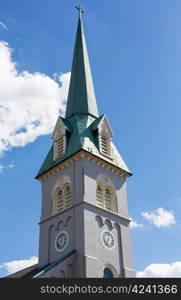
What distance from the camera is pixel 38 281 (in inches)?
826

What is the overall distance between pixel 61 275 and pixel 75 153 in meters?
10.3

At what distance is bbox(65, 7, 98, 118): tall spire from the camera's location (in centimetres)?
4297

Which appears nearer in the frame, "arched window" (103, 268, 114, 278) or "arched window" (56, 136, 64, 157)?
"arched window" (103, 268, 114, 278)

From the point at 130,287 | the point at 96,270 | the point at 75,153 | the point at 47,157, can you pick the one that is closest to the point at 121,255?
the point at 96,270

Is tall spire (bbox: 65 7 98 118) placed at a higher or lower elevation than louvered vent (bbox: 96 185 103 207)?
higher

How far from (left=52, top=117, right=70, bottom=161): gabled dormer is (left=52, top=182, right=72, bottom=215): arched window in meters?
3.24

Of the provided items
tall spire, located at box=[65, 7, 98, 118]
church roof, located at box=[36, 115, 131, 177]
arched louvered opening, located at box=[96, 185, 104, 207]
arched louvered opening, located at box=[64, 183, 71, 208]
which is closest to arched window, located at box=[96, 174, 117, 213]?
arched louvered opening, located at box=[96, 185, 104, 207]

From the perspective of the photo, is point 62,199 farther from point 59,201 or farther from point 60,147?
point 60,147

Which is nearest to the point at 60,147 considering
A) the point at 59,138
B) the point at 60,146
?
the point at 60,146

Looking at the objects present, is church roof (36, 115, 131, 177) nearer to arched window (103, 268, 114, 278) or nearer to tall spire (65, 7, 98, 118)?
tall spire (65, 7, 98, 118)

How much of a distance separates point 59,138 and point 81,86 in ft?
22.9

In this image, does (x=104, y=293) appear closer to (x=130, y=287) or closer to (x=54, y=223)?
(x=130, y=287)

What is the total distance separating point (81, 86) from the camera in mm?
44625

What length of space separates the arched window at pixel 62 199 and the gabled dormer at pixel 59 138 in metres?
3.24
